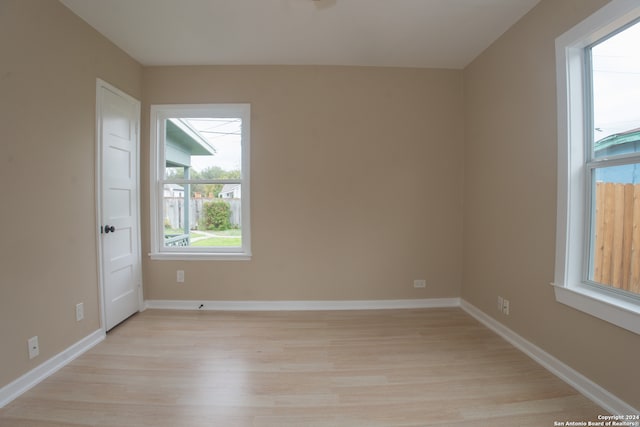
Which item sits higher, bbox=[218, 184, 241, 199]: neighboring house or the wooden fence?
bbox=[218, 184, 241, 199]: neighboring house

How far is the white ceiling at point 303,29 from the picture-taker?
2.01m

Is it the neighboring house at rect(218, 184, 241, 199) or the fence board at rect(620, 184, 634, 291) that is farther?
the neighboring house at rect(218, 184, 241, 199)

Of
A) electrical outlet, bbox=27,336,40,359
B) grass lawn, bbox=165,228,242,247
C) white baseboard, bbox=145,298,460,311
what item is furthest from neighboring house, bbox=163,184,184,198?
electrical outlet, bbox=27,336,40,359

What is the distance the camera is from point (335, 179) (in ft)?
9.55

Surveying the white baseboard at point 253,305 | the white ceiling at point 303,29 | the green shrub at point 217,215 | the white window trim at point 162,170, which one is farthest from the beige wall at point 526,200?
the green shrub at point 217,215

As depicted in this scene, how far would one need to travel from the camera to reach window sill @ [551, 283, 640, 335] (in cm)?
141

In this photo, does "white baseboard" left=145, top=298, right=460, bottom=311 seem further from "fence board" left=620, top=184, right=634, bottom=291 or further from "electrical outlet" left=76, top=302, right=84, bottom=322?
"fence board" left=620, top=184, right=634, bottom=291

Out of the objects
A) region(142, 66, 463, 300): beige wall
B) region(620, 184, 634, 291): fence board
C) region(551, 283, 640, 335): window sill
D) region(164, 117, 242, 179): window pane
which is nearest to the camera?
region(551, 283, 640, 335): window sill

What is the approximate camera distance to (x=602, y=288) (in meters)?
1.64

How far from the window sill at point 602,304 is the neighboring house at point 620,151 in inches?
28.2

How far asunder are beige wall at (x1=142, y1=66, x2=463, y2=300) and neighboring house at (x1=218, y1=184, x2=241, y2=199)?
10.0 inches

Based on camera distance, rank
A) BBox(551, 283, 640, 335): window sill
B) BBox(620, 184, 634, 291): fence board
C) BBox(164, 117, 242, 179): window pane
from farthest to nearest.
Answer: BBox(164, 117, 242, 179): window pane, BBox(620, 184, 634, 291): fence board, BBox(551, 283, 640, 335): window sill

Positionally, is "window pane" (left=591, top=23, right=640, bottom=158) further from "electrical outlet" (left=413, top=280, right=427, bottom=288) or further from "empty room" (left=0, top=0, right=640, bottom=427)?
"electrical outlet" (left=413, top=280, right=427, bottom=288)

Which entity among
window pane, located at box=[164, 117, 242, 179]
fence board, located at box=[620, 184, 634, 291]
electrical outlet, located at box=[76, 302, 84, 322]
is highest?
window pane, located at box=[164, 117, 242, 179]
